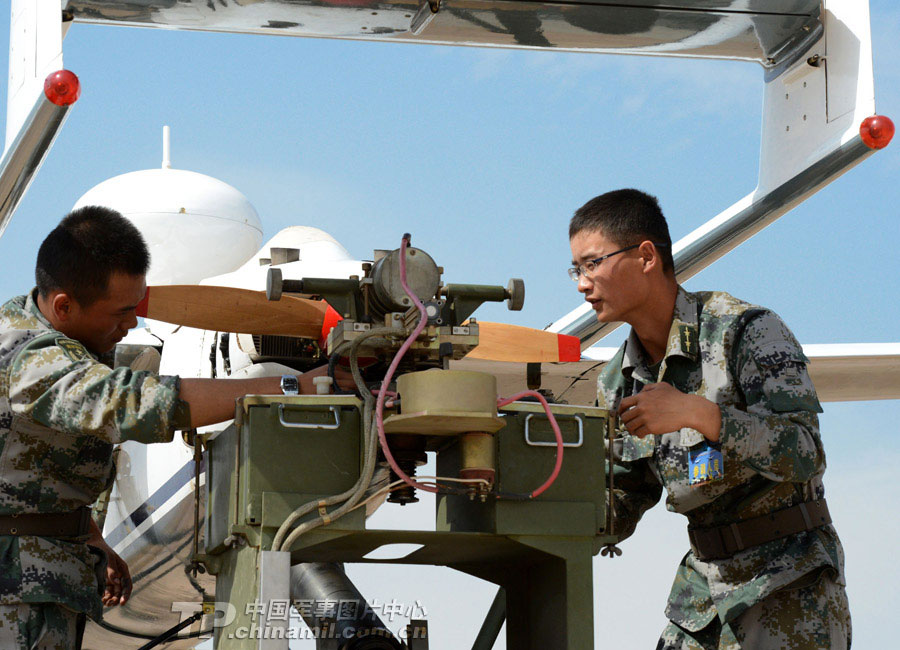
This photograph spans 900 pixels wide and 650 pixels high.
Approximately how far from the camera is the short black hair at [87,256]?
3869mm

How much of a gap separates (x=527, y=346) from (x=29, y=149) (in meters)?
1.86

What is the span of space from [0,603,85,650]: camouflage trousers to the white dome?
17.4 feet

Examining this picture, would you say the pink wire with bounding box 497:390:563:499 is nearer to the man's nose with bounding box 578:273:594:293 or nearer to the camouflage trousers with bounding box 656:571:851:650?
the man's nose with bounding box 578:273:594:293

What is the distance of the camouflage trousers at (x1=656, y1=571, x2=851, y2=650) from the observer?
370 cm

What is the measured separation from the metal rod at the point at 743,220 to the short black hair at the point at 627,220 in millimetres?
1062

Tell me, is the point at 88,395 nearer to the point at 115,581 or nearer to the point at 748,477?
the point at 115,581

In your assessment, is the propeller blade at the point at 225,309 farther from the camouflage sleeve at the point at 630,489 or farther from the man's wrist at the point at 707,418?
the man's wrist at the point at 707,418

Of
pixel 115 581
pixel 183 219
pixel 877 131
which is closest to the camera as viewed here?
pixel 115 581

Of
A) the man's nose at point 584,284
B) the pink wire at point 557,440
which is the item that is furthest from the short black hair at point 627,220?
the pink wire at point 557,440

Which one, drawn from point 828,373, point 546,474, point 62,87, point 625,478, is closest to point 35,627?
point 546,474

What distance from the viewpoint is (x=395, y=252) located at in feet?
11.3

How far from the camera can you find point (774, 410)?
12.1 ft

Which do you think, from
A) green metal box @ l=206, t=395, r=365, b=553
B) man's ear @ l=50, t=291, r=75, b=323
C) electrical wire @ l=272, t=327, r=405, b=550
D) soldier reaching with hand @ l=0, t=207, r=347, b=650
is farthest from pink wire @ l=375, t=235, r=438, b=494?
man's ear @ l=50, t=291, r=75, b=323

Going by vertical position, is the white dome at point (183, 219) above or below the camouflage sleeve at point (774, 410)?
above
